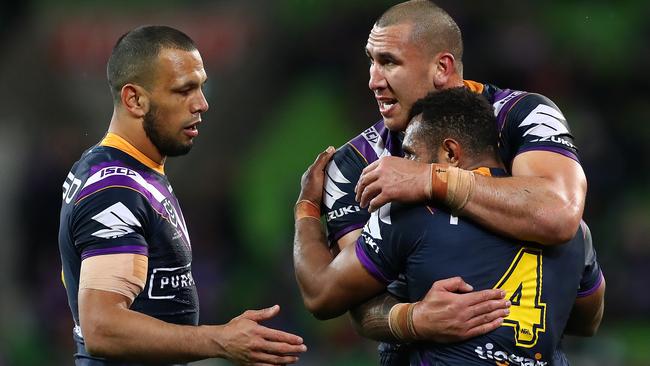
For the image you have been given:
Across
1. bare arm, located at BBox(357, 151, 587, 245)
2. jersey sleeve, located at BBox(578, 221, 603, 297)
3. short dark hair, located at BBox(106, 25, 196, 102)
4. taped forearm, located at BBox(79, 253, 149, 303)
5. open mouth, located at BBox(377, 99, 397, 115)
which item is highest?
short dark hair, located at BBox(106, 25, 196, 102)

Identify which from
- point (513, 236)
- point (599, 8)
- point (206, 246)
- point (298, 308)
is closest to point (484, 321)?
point (513, 236)

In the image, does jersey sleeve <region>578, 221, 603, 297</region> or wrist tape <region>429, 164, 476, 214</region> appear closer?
wrist tape <region>429, 164, 476, 214</region>

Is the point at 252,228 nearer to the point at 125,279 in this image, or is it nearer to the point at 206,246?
the point at 206,246

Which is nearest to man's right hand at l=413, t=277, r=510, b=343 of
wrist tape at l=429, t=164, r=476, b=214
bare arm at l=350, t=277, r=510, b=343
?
bare arm at l=350, t=277, r=510, b=343

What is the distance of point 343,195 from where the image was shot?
4.69 meters

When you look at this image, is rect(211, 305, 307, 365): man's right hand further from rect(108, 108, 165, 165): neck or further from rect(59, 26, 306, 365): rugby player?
rect(108, 108, 165, 165): neck

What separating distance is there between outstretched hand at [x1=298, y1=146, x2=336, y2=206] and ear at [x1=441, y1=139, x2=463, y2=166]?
961 millimetres

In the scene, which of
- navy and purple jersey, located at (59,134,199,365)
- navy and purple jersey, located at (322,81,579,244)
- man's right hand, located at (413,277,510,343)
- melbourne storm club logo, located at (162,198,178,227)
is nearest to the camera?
man's right hand, located at (413,277,510,343)

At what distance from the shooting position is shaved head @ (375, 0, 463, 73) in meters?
4.77

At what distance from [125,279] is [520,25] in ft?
27.7

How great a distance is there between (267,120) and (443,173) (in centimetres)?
833

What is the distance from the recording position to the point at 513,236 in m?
3.79

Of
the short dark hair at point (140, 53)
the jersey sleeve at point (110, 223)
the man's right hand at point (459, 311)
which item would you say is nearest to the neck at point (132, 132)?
the short dark hair at point (140, 53)

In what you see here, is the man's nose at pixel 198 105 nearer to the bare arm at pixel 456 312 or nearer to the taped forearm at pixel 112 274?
the taped forearm at pixel 112 274
